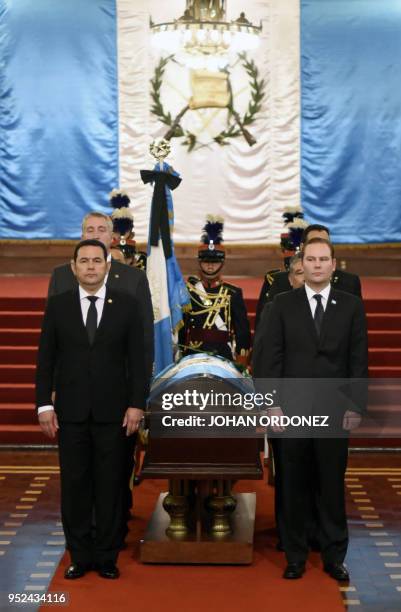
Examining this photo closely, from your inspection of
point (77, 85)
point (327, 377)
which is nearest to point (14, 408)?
point (327, 377)

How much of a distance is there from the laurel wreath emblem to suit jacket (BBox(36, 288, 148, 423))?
25.6 ft

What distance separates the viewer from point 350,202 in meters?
13.0

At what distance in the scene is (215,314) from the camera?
7312mm

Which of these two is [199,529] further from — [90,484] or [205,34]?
[205,34]

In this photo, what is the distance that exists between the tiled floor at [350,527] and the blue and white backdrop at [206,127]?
519 cm

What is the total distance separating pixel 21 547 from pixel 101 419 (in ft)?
3.94

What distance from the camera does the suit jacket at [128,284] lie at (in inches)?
238

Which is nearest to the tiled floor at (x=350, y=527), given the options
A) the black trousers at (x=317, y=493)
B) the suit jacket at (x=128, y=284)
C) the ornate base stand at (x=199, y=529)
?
the black trousers at (x=317, y=493)

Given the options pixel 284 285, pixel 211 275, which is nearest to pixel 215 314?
pixel 211 275

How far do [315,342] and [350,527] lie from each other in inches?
63.6

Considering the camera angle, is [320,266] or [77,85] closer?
[320,266]

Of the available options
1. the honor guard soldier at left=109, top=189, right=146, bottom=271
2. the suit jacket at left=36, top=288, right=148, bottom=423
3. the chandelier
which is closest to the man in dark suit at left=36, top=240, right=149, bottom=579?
the suit jacket at left=36, top=288, right=148, bottom=423

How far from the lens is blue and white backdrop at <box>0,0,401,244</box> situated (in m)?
12.9

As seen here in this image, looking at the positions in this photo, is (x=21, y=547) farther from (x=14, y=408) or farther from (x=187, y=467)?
(x=14, y=408)
